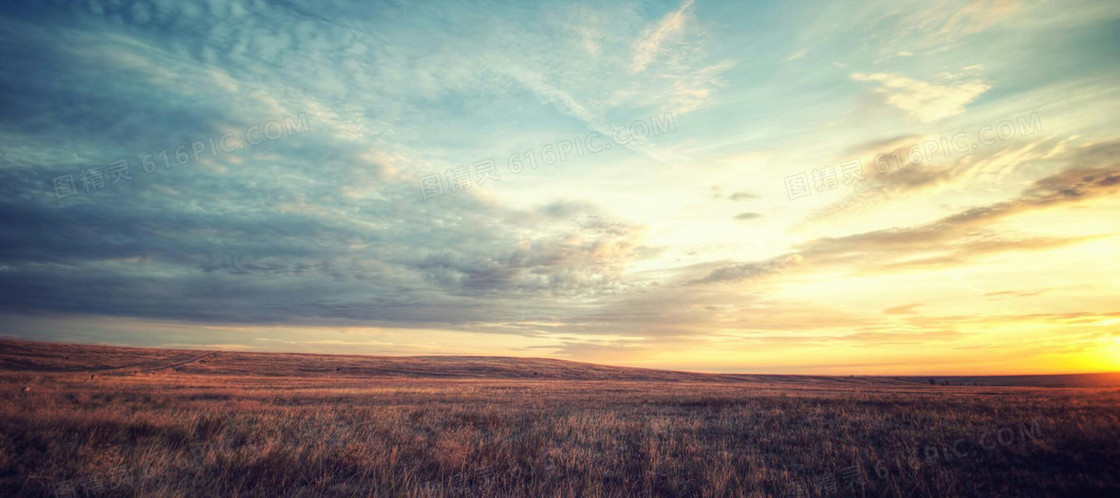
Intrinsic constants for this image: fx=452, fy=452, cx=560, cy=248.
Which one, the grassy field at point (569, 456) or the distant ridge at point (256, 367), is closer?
the grassy field at point (569, 456)

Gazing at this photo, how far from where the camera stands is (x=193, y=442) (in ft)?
28.8

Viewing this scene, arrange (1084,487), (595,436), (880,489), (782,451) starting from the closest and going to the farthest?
1. (1084,487)
2. (880,489)
3. (782,451)
4. (595,436)

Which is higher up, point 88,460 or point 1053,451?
point 1053,451

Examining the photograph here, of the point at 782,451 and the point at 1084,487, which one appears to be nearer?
the point at 1084,487

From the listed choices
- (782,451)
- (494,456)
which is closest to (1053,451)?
(782,451)

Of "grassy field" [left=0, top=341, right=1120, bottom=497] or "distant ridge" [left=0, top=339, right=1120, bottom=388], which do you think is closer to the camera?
"grassy field" [left=0, top=341, right=1120, bottom=497]

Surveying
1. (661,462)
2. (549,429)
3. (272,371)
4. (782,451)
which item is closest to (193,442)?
(549,429)

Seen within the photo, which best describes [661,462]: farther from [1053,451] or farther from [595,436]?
[1053,451]

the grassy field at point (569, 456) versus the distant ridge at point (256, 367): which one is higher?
the grassy field at point (569, 456)

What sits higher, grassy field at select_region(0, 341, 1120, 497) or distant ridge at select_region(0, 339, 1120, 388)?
grassy field at select_region(0, 341, 1120, 497)

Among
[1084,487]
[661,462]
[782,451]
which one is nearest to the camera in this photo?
[1084,487]

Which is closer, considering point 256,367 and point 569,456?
point 569,456

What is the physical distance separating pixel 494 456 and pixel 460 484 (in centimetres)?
154

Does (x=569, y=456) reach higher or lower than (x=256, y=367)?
higher
